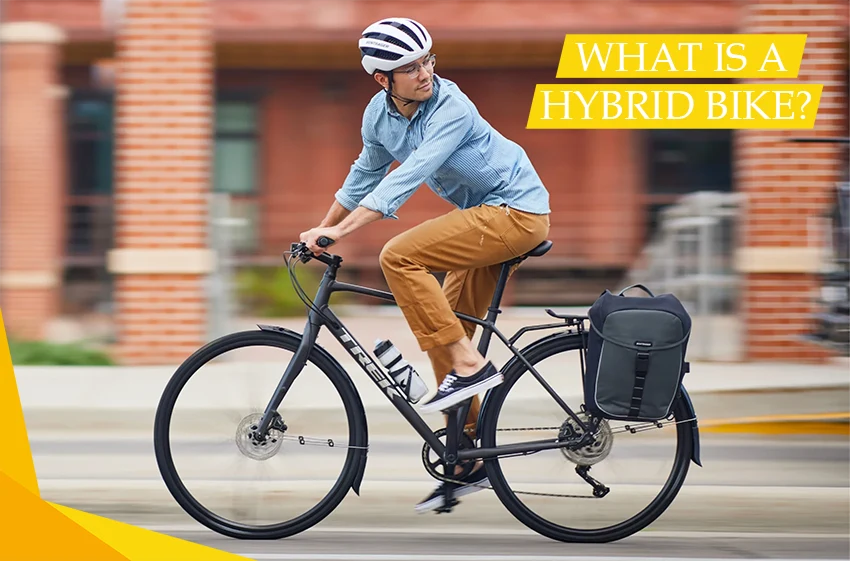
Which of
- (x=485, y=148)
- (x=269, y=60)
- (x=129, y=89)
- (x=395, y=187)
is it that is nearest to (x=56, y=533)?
(x=395, y=187)

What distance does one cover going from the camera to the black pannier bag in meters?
4.10

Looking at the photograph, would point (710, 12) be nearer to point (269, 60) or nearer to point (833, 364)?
point (269, 60)

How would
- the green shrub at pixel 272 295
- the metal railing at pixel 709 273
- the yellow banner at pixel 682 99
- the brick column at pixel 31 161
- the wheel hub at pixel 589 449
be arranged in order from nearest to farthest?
the wheel hub at pixel 589 449 → the yellow banner at pixel 682 99 → the metal railing at pixel 709 273 → the green shrub at pixel 272 295 → the brick column at pixel 31 161

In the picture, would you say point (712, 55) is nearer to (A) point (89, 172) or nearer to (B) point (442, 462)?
(B) point (442, 462)

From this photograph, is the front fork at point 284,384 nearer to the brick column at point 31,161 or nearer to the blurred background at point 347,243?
the blurred background at point 347,243

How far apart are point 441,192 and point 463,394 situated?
0.73 metres

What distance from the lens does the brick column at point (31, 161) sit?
1422cm

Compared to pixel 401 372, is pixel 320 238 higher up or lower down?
higher up

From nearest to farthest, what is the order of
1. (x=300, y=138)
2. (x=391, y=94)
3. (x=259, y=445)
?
(x=391, y=94)
(x=259, y=445)
(x=300, y=138)

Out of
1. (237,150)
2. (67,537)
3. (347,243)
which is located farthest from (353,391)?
(237,150)

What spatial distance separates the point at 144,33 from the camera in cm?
877

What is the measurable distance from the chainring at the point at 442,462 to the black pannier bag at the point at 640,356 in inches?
20.0

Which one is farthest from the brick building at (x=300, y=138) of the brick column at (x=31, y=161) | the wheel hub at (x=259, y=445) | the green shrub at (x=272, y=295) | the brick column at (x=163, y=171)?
the wheel hub at (x=259, y=445)

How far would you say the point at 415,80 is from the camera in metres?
4.04
